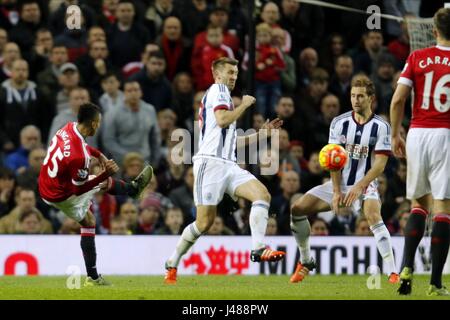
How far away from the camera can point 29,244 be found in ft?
51.4

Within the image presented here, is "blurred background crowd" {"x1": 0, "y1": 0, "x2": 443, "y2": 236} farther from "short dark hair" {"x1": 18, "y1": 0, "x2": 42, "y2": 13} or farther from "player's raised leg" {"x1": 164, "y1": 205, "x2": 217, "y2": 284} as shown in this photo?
"player's raised leg" {"x1": 164, "y1": 205, "x2": 217, "y2": 284}

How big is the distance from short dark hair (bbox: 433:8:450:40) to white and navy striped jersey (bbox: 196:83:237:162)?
8.91ft

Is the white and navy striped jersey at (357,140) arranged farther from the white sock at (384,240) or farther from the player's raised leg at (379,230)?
the white sock at (384,240)

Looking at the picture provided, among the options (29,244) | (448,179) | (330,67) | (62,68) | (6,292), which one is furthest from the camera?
(330,67)

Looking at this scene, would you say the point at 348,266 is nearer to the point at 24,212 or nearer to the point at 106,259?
the point at 106,259

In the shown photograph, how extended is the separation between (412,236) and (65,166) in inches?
147

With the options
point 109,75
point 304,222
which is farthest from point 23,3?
point 304,222

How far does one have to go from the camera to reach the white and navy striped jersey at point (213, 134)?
11859 mm

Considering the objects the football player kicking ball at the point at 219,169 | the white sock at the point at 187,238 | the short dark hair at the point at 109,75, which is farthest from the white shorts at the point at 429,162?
the short dark hair at the point at 109,75

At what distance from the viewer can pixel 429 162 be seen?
9.77m

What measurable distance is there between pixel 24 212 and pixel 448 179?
7767 millimetres

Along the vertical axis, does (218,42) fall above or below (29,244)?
above

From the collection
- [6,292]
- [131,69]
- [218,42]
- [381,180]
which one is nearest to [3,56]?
[131,69]

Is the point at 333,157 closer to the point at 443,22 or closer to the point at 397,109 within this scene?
the point at 397,109
